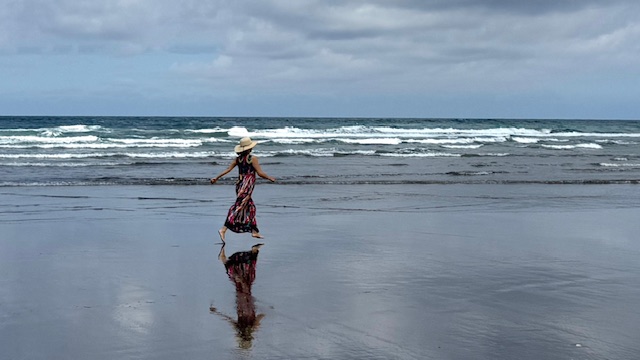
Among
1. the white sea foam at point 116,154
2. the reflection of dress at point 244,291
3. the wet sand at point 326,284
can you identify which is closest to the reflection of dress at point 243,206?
the wet sand at point 326,284

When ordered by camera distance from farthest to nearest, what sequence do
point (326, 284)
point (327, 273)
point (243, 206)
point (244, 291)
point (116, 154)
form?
point (116, 154) < point (243, 206) < point (327, 273) < point (326, 284) < point (244, 291)

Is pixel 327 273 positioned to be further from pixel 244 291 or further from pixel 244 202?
pixel 244 202

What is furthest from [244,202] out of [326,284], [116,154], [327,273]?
[116,154]

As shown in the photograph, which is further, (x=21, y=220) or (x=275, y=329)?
(x=21, y=220)

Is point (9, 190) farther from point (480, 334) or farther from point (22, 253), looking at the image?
point (480, 334)

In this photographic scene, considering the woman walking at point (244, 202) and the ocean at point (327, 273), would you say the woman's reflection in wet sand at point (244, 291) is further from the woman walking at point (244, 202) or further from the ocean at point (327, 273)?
the woman walking at point (244, 202)

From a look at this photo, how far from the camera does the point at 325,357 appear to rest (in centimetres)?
550

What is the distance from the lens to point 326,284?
7.80 m

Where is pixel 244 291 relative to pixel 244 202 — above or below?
below

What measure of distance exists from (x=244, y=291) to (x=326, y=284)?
88 cm

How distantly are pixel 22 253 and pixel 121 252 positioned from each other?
126 centimetres

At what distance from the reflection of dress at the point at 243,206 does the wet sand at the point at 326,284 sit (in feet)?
0.82

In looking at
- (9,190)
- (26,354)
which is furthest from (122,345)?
(9,190)

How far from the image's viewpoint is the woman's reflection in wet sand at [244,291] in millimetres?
6148
